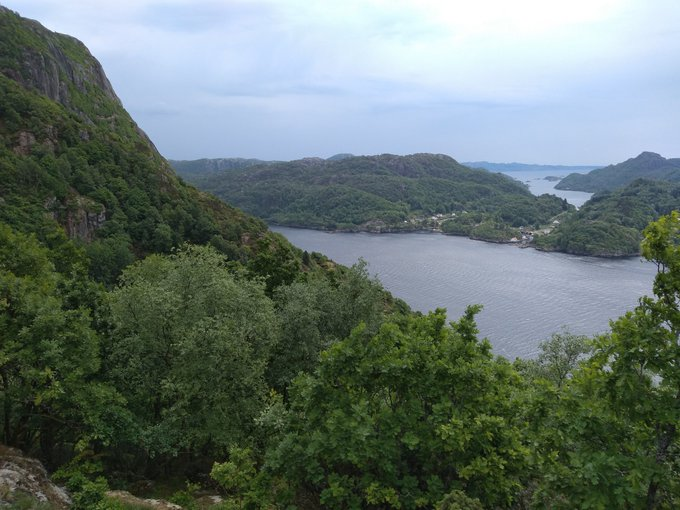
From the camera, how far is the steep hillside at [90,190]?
254 ft

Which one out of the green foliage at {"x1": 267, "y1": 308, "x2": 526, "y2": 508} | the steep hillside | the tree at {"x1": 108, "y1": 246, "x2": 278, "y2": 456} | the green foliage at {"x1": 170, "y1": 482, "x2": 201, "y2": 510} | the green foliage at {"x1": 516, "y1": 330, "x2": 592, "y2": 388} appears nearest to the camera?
the green foliage at {"x1": 267, "y1": 308, "x2": 526, "y2": 508}

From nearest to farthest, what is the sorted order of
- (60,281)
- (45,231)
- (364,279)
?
(60,281) → (364,279) → (45,231)

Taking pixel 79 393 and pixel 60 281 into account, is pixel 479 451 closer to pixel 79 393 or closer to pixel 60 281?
pixel 79 393

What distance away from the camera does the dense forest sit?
30.9 ft

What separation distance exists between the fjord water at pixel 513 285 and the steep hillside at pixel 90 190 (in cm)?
5075

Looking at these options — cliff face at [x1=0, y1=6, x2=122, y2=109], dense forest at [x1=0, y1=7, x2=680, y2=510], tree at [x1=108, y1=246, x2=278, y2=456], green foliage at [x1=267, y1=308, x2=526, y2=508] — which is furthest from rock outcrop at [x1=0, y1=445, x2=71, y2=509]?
cliff face at [x1=0, y1=6, x2=122, y2=109]

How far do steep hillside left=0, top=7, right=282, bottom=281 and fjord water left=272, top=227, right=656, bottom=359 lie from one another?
1998 inches

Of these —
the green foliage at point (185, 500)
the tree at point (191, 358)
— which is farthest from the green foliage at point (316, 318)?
the green foliage at point (185, 500)

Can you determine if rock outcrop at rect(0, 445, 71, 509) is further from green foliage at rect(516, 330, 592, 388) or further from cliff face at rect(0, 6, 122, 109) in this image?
cliff face at rect(0, 6, 122, 109)

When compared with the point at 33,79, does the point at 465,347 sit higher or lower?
lower

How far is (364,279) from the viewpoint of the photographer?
2564 cm

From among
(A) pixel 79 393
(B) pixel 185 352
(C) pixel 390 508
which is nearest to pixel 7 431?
(A) pixel 79 393

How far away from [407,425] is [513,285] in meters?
123

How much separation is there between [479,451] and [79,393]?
41.8 feet
